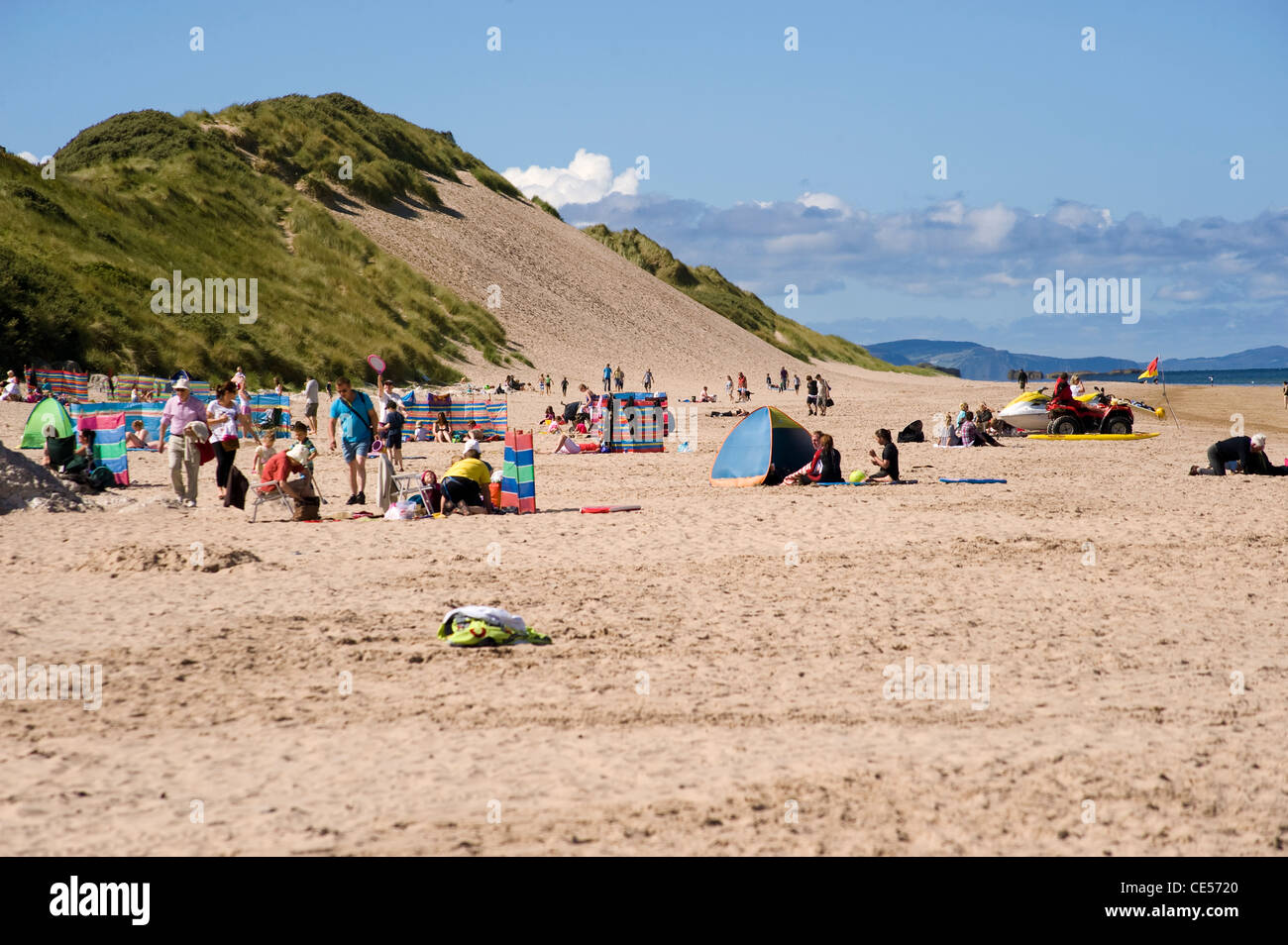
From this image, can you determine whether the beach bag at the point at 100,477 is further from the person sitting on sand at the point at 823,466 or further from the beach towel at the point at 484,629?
the person sitting on sand at the point at 823,466

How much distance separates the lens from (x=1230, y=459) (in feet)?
53.7

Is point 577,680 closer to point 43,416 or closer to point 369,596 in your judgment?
point 369,596

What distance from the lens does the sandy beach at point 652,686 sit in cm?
440

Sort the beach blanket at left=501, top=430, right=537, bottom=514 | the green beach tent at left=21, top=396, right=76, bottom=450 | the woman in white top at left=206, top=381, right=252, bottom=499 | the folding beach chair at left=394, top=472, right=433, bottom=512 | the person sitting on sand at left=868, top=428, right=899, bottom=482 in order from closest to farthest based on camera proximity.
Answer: the woman in white top at left=206, top=381, right=252, bottom=499
the folding beach chair at left=394, top=472, right=433, bottom=512
the beach blanket at left=501, top=430, right=537, bottom=514
the green beach tent at left=21, top=396, right=76, bottom=450
the person sitting on sand at left=868, top=428, right=899, bottom=482

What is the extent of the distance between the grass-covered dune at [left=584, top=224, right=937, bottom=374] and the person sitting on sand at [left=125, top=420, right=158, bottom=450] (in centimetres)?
7518

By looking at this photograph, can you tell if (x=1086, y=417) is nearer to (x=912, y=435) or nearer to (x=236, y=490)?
(x=912, y=435)

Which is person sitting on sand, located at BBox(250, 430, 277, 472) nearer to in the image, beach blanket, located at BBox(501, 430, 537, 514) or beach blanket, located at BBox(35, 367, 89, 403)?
beach blanket, located at BBox(501, 430, 537, 514)

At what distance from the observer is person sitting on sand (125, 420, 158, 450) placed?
18.7 m

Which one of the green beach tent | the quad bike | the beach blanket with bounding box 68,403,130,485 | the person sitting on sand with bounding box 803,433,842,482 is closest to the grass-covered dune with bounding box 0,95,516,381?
the green beach tent

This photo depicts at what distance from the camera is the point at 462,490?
12602mm

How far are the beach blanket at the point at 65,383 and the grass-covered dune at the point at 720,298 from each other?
68.3 metres

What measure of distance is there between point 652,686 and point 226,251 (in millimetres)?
48553

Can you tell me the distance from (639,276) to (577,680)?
3028 inches

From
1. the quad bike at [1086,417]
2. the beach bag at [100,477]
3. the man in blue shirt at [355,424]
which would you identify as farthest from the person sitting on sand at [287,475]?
the quad bike at [1086,417]
